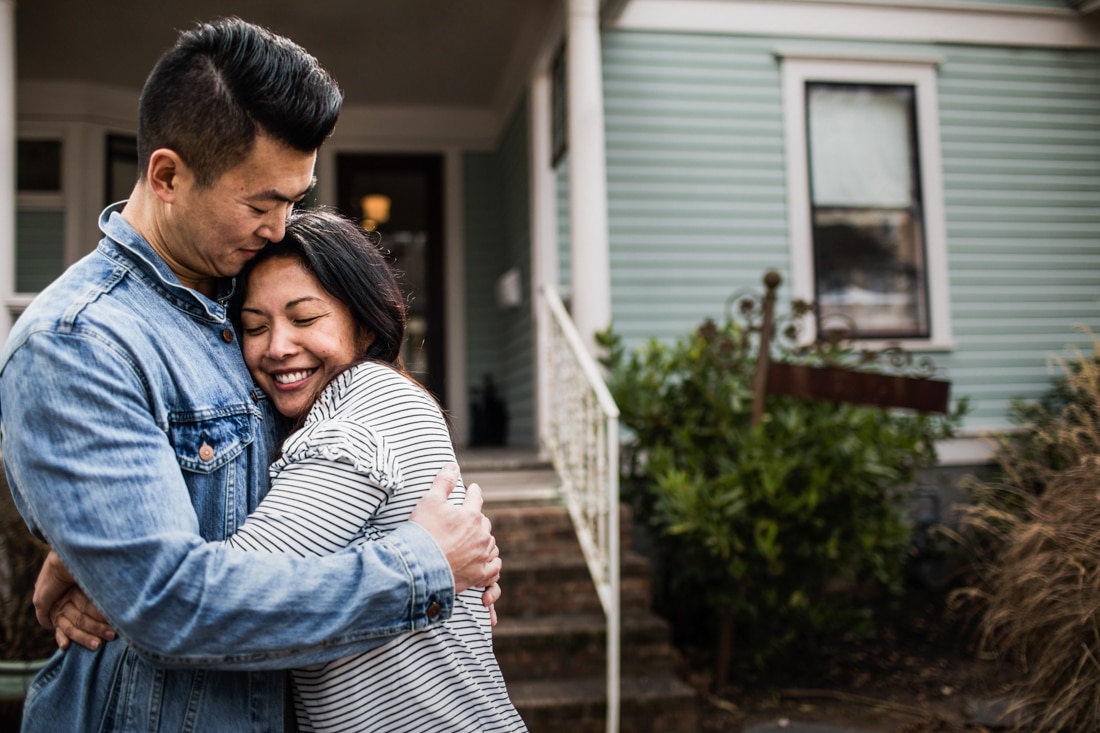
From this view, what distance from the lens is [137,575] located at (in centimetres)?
102

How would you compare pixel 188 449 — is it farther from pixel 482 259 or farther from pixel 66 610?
pixel 482 259

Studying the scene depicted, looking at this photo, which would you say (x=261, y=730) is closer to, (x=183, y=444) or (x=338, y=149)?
(x=183, y=444)

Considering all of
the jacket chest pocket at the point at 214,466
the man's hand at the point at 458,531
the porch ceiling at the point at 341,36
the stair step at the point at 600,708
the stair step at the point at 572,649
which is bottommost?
the stair step at the point at 600,708

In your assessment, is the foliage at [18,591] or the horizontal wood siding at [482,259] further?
the horizontal wood siding at [482,259]

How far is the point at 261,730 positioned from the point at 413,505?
37 cm

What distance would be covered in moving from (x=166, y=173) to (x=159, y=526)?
49 cm

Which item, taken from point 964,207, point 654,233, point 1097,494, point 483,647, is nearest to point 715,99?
point 654,233

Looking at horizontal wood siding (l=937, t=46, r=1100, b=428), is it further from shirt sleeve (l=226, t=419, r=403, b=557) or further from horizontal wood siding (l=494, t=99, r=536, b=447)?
shirt sleeve (l=226, t=419, r=403, b=557)

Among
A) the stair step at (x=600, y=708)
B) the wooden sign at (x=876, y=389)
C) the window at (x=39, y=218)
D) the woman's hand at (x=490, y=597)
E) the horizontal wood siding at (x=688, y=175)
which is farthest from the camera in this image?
the window at (x=39, y=218)

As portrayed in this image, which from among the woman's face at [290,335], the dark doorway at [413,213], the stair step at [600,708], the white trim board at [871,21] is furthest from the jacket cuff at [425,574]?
the dark doorway at [413,213]

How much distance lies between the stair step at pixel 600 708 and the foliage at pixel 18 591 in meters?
1.84

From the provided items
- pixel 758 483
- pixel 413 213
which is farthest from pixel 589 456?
pixel 413 213

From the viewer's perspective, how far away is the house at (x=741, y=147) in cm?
632

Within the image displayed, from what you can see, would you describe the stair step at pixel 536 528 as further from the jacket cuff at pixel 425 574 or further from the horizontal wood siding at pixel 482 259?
the jacket cuff at pixel 425 574
